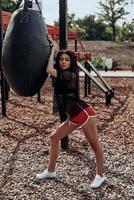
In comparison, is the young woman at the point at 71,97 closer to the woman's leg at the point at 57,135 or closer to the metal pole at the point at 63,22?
the woman's leg at the point at 57,135

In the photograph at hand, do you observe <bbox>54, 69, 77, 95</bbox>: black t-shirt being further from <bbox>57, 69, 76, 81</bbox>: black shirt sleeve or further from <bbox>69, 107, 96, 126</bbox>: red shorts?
<bbox>69, 107, 96, 126</bbox>: red shorts

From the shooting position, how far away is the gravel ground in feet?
15.3

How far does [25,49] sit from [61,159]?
2.05 metres

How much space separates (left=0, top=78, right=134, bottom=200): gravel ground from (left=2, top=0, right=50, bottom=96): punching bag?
1.12m

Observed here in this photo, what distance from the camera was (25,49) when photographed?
430 cm

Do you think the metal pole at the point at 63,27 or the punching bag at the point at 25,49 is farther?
the metal pole at the point at 63,27

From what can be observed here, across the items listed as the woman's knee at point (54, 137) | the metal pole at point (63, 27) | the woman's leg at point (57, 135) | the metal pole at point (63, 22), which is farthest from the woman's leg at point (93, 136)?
the metal pole at point (63, 22)

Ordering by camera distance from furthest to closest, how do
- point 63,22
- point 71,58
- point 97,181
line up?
point 63,22, point 97,181, point 71,58

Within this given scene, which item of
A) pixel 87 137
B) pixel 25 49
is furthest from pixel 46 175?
pixel 25 49

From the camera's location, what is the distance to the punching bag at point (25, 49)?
430 centimetres

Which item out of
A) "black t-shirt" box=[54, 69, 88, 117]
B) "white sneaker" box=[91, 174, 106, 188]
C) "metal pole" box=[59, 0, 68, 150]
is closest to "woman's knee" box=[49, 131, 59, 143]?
"black t-shirt" box=[54, 69, 88, 117]

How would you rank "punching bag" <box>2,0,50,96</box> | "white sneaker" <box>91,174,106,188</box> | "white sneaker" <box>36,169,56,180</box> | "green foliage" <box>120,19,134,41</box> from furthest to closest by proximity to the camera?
1. "green foliage" <box>120,19,134,41</box>
2. "white sneaker" <box>36,169,56,180</box>
3. "white sneaker" <box>91,174,106,188</box>
4. "punching bag" <box>2,0,50,96</box>

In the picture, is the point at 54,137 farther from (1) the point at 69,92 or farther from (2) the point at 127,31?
(2) the point at 127,31

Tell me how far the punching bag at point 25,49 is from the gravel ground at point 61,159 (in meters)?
1.12
